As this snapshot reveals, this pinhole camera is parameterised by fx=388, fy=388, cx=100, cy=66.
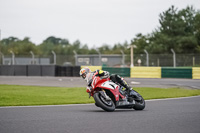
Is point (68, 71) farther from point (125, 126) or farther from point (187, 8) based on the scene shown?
point (187, 8)

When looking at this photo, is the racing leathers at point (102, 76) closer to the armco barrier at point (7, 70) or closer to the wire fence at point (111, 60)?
the wire fence at point (111, 60)

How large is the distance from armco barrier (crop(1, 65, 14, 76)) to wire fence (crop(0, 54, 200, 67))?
913mm

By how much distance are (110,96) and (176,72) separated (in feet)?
69.0

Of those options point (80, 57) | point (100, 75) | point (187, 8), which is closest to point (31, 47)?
point (187, 8)

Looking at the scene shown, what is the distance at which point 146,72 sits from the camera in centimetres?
3152

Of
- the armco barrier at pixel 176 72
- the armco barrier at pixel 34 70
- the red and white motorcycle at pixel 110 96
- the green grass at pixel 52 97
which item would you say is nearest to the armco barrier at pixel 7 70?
the armco barrier at pixel 34 70

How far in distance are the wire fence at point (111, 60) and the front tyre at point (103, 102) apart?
22.0 metres

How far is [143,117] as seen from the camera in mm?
8227

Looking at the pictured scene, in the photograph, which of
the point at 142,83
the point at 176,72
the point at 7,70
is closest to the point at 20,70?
the point at 7,70

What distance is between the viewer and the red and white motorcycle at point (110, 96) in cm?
939

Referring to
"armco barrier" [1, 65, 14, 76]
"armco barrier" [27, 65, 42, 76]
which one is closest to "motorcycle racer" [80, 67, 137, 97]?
"armco barrier" [27, 65, 42, 76]

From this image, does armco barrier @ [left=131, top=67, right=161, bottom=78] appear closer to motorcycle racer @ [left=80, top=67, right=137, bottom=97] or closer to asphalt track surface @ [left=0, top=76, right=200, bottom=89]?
asphalt track surface @ [left=0, top=76, right=200, bottom=89]

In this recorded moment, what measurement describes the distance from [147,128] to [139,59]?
28.0 metres

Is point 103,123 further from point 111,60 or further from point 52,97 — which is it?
point 111,60
